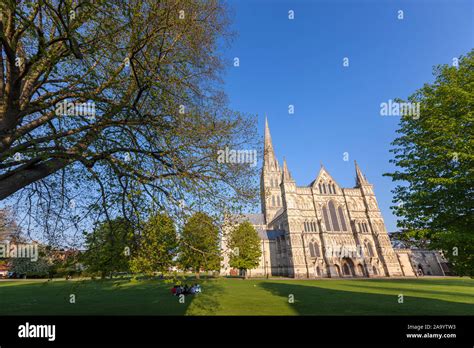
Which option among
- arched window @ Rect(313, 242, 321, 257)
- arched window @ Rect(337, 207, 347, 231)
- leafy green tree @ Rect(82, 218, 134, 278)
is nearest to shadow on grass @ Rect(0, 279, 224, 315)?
leafy green tree @ Rect(82, 218, 134, 278)

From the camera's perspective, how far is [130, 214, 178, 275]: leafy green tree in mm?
6023

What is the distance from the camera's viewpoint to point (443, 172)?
35.3 ft

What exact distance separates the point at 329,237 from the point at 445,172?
45.8 meters

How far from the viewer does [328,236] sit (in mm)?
52125

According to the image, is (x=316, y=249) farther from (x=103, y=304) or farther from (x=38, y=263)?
(x=38, y=263)

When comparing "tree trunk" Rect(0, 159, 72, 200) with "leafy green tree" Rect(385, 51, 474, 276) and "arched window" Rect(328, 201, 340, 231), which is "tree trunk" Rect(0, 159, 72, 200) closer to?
"leafy green tree" Rect(385, 51, 474, 276)

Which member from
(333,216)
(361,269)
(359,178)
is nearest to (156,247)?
(333,216)

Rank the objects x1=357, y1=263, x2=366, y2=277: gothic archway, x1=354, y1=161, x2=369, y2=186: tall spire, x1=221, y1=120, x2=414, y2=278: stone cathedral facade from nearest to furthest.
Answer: x1=221, y1=120, x2=414, y2=278: stone cathedral facade
x1=357, y1=263, x2=366, y2=277: gothic archway
x1=354, y1=161, x2=369, y2=186: tall spire

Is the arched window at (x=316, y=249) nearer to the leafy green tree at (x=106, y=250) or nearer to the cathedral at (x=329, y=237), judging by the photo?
the cathedral at (x=329, y=237)

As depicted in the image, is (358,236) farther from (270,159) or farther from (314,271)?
(270,159)

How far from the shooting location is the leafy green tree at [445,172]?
9.31m

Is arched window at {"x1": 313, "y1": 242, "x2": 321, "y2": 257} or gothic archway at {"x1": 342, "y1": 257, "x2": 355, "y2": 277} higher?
arched window at {"x1": 313, "y1": 242, "x2": 321, "y2": 257}
